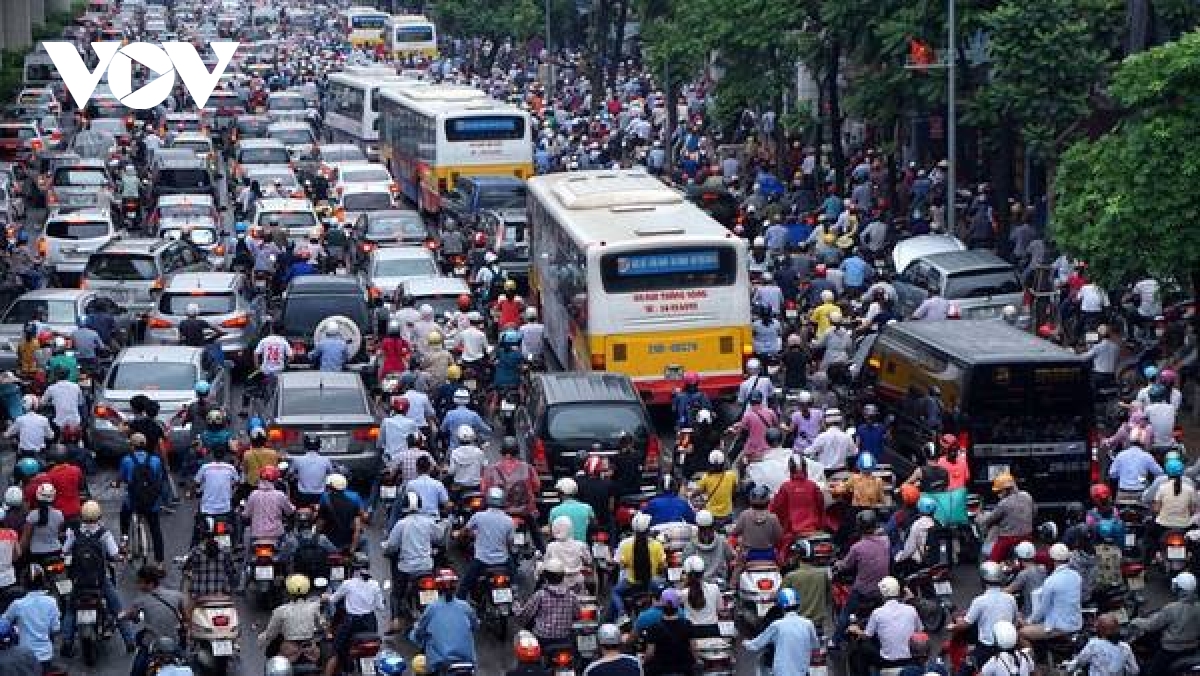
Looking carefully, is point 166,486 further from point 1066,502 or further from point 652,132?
point 652,132

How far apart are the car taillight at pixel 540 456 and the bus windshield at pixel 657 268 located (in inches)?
232

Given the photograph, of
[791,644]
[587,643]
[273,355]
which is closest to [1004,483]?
[587,643]

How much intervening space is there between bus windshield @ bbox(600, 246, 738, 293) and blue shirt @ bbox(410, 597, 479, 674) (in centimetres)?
1275

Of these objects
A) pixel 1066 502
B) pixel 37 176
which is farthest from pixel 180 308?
pixel 37 176

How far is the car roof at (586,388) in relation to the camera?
26.6m

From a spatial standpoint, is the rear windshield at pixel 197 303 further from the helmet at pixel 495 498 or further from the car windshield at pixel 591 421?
the helmet at pixel 495 498

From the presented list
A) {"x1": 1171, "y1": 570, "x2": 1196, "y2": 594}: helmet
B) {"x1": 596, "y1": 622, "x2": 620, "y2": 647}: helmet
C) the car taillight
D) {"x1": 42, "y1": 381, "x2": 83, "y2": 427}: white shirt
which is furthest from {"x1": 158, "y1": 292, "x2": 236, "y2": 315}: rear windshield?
{"x1": 596, "y1": 622, "x2": 620, "y2": 647}: helmet

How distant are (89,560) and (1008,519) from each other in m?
7.78

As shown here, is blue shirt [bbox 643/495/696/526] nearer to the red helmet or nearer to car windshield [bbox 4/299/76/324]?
the red helmet

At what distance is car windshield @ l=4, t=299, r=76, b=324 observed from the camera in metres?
36.3

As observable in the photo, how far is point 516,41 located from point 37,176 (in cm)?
4151

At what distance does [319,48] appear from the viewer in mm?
119688

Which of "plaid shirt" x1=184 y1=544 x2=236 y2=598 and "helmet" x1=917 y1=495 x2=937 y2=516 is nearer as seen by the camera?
"plaid shirt" x1=184 y1=544 x2=236 y2=598

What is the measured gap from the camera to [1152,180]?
103 feet
